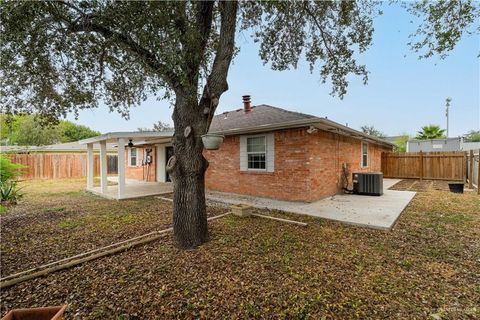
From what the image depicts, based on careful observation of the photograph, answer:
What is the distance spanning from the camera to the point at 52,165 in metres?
16.9

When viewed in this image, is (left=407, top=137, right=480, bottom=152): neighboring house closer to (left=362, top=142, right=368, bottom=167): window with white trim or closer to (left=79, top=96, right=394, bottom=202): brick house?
(left=362, top=142, right=368, bottom=167): window with white trim

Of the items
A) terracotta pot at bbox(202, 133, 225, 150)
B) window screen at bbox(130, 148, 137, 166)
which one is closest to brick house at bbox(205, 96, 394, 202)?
terracotta pot at bbox(202, 133, 225, 150)

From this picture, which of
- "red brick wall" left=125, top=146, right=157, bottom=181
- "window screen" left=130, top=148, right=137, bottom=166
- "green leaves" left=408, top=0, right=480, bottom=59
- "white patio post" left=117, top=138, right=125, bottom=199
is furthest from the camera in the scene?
"window screen" left=130, top=148, right=137, bottom=166

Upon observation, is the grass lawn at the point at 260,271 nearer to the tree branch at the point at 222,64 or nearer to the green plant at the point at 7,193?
the tree branch at the point at 222,64

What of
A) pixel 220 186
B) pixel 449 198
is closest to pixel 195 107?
pixel 220 186

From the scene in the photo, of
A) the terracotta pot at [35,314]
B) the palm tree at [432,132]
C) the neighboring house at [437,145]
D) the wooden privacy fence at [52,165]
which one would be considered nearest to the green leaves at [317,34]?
the terracotta pot at [35,314]

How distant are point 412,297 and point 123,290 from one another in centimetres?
355

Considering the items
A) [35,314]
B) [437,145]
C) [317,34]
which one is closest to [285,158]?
[317,34]

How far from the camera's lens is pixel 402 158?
52.5 ft

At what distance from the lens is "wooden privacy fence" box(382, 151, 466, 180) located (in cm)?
1355

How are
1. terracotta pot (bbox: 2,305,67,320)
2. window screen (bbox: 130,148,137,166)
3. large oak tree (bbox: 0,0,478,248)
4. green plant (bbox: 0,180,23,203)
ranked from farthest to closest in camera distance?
window screen (bbox: 130,148,137,166) < green plant (bbox: 0,180,23,203) < large oak tree (bbox: 0,0,478,248) < terracotta pot (bbox: 2,305,67,320)

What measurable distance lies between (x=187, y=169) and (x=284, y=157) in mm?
4803

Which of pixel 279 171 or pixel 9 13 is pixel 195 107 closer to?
pixel 9 13

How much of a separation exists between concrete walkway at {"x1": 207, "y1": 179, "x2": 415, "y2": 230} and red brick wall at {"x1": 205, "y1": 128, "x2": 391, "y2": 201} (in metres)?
0.40
